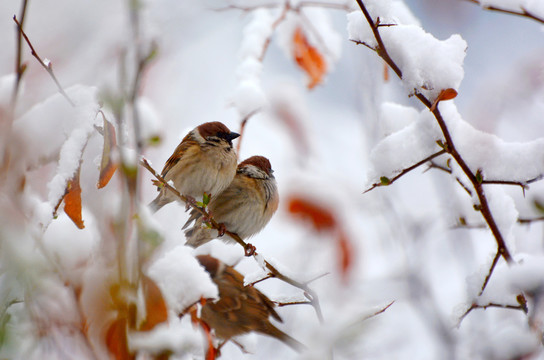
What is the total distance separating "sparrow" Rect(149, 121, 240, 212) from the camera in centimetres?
304

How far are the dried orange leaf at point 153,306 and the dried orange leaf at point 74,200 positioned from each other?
0.26 meters

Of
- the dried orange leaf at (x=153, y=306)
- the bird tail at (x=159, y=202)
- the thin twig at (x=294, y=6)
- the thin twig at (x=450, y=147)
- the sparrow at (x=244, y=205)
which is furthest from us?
the sparrow at (x=244, y=205)

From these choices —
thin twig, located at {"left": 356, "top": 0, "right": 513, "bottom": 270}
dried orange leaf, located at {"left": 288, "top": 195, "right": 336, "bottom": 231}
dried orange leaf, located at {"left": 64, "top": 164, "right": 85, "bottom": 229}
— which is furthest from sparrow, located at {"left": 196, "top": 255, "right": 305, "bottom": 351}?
thin twig, located at {"left": 356, "top": 0, "right": 513, "bottom": 270}

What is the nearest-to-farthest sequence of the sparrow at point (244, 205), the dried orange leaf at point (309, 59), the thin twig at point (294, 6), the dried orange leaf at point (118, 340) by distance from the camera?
the dried orange leaf at point (118, 340) → the thin twig at point (294, 6) → the dried orange leaf at point (309, 59) → the sparrow at point (244, 205)

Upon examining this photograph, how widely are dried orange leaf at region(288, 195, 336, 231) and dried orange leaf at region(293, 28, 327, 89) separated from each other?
77cm

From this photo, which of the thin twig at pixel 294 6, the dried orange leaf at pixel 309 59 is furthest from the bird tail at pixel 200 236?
the thin twig at pixel 294 6

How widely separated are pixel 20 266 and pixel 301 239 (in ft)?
9.72

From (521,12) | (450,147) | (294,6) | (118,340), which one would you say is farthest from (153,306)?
(294,6)

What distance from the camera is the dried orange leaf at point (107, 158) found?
1229 mm

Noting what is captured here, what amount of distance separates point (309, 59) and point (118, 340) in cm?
203

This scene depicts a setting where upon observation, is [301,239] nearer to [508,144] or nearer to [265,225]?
[265,225]

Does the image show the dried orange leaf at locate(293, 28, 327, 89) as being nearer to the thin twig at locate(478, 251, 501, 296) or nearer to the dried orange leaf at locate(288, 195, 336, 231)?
the dried orange leaf at locate(288, 195, 336, 231)

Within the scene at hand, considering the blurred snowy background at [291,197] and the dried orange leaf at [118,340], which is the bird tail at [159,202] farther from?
the dried orange leaf at [118,340]

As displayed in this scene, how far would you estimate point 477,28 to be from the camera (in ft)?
11.8
